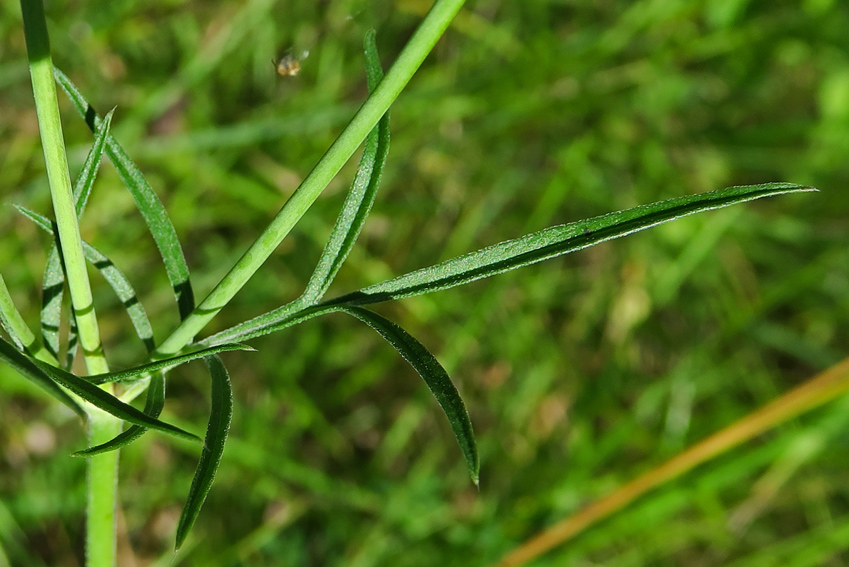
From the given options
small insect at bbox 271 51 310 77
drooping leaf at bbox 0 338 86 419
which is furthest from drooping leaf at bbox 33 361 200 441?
small insect at bbox 271 51 310 77

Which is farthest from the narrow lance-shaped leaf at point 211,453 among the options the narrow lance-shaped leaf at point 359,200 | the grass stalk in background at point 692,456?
the grass stalk in background at point 692,456

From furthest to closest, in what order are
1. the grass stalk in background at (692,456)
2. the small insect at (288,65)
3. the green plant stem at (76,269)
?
the grass stalk in background at (692,456), the small insect at (288,65), the green plant stem at (76,269)

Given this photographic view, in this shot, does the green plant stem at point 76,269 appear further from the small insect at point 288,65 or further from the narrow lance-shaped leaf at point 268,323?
the small insect at point 288,65

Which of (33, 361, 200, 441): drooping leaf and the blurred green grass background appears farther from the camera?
the blurred green grass background

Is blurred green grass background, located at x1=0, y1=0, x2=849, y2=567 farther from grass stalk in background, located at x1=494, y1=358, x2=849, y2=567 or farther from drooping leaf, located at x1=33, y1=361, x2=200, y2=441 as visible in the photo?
drooping leaf, located at x1=33, y1=361, x2=200, y2=441

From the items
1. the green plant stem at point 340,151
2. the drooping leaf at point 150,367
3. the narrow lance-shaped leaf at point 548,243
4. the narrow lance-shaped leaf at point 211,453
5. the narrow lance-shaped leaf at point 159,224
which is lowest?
the narrow lance-shaped leaf at point 211,453

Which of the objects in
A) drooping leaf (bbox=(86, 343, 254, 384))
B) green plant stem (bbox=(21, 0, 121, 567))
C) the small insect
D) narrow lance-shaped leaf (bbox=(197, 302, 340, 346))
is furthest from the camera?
the small insect

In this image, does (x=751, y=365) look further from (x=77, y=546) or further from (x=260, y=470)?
(x=77, y=546)
